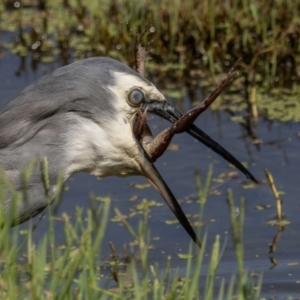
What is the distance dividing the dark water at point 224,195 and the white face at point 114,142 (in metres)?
1.03

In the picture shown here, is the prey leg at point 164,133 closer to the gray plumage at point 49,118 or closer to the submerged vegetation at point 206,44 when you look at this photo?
the gray plumage at point 49,118

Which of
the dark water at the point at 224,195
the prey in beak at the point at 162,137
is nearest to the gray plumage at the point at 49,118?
the prey in beak at the point at 162,137

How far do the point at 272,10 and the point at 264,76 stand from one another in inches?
16.5

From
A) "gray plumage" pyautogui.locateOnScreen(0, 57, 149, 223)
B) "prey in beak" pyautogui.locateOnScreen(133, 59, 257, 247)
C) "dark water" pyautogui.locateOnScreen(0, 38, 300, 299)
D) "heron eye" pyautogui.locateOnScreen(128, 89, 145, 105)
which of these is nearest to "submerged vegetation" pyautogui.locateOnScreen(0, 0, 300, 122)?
"dark water" pyautogui.locateOnScreen(0, 38, 300, 299)

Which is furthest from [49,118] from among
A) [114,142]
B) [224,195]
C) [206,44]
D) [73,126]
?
[206,44]

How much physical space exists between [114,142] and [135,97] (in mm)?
201

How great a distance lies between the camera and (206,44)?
6391mm

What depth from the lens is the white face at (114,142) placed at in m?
3.35

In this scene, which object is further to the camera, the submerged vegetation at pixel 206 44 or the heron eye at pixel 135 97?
the submerged vegetation at pixel 206 44

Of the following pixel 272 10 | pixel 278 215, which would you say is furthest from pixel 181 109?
pixel 278 215

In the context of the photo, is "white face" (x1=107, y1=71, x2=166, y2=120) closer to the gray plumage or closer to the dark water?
the gray plumage

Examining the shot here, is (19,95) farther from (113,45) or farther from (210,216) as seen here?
(113,45)

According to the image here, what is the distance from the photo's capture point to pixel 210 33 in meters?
6.29

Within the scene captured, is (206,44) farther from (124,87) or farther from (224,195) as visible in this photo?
(124,87)
